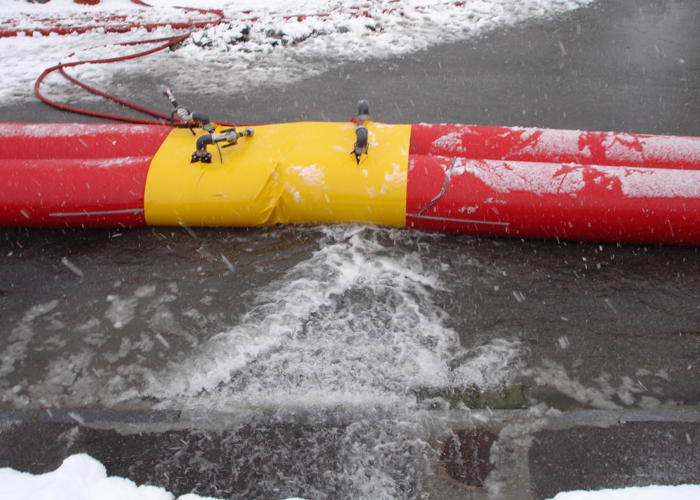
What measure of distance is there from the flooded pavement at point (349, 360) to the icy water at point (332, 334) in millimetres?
11

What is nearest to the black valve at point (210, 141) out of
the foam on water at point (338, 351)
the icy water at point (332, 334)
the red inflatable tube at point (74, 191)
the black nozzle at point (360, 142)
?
the red inflatable tube at point (74, 191)

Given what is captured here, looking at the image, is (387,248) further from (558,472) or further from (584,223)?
(558,472)

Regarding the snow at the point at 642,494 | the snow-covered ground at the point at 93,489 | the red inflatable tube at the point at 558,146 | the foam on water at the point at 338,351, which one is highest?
the red inflatable tube at the point at 558,146

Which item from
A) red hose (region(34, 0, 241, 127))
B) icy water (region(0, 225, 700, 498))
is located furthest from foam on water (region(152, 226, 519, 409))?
red hose (region(34, 0, 241, 127))

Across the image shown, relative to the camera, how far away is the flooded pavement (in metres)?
2.10

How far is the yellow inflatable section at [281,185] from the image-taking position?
3.06 m

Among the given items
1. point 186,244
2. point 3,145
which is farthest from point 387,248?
point 3,145

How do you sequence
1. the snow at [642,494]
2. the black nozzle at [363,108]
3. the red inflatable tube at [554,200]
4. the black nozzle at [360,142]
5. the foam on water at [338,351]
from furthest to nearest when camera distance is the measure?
the black nozzle at [363,108]
the black nozzle at [360,142]
the red inflatable tube at [554,200]
the foam on water at [338,351]
the snow at [642,494]

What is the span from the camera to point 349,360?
247 cm

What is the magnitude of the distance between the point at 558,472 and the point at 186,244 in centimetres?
254

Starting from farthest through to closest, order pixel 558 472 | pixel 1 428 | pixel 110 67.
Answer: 1. pixel 110 67
2. pixel 1 428
3. pixel 558 472

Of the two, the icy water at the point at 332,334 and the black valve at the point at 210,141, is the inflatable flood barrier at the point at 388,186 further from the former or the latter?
the icy water at the point at 332,334

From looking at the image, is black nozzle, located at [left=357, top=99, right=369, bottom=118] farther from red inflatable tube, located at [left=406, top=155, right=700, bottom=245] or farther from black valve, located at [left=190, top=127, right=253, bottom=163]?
black valve, located at [left=190, top=127, right=253, bottom=163]

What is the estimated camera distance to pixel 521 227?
302 cm
